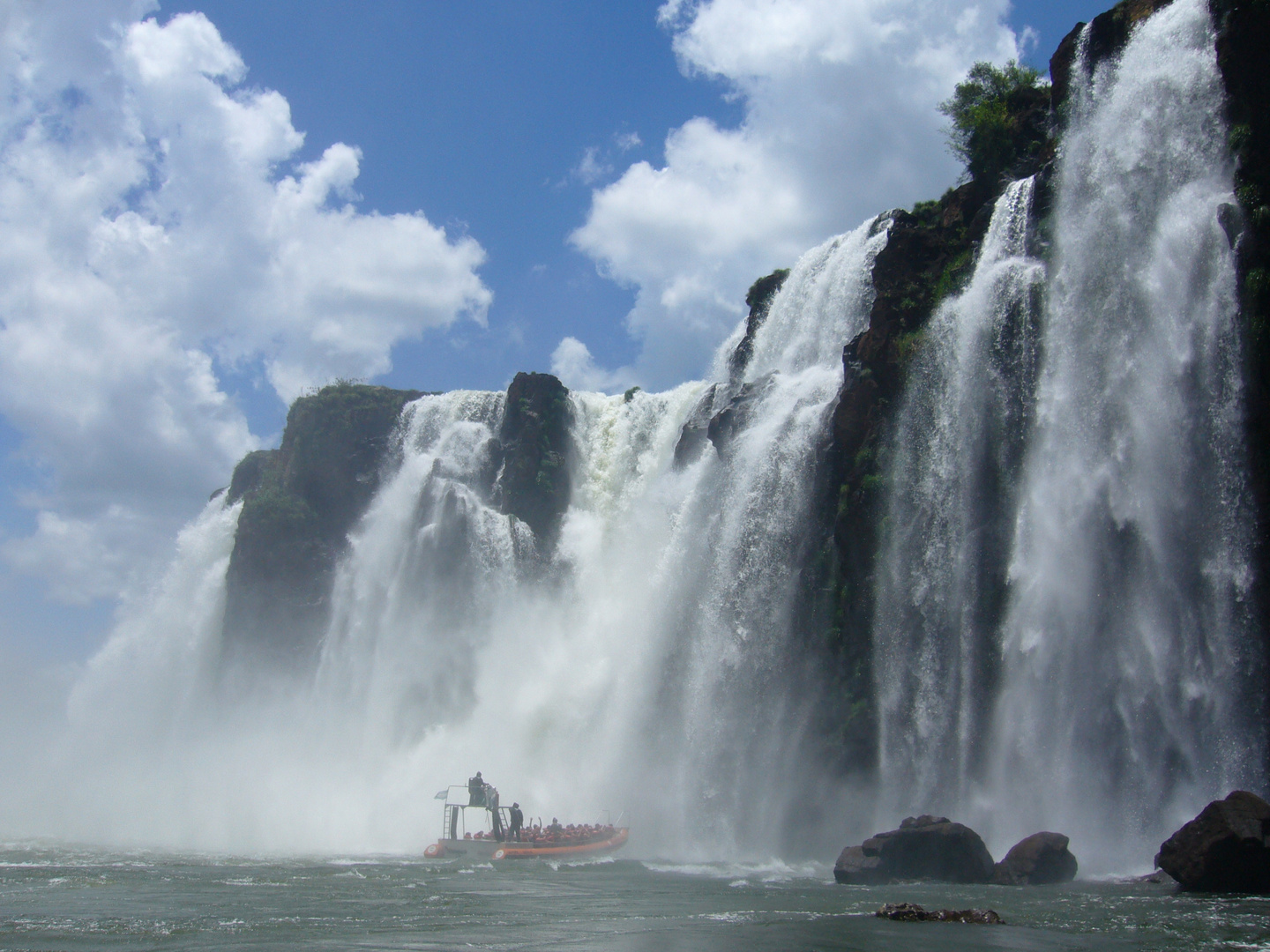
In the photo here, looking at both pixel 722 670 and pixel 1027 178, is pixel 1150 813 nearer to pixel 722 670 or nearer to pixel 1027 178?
pixel 722 670

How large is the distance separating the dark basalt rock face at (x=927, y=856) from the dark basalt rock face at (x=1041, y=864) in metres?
0.53

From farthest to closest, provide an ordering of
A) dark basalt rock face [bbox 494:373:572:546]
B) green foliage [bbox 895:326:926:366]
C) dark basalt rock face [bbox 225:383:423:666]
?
dark basalt rock face [bbox 225:383:423:666] → dark basalt rock face [bbox 494:373:572:546] → green foliage [bbox 895:326:926:366]

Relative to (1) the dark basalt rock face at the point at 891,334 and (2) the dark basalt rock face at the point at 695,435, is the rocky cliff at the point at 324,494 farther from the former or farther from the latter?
(1) the dark basalt rock face at the point at 891,334

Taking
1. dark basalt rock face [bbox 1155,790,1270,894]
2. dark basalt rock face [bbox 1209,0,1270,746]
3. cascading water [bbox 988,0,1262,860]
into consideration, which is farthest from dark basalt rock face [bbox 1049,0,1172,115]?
dark basalt rock face [bbox 1155,790,1270,894]

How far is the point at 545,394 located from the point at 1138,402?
35451 millimetres

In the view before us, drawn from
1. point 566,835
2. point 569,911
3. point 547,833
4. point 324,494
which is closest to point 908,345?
point 566,835

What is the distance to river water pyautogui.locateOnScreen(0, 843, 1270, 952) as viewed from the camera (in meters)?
13.6

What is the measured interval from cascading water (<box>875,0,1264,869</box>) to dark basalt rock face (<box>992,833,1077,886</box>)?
82.4 inches

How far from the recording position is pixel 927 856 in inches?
814

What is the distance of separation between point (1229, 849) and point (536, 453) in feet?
130

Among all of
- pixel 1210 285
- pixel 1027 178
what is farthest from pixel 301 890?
pixel 1027 178

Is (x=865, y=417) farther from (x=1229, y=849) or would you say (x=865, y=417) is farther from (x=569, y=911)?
(x=569, y=911)

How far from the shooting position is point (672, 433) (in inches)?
1886

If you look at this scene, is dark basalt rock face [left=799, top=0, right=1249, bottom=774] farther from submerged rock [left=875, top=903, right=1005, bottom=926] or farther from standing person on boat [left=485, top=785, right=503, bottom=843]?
submerged rock [left=875, top=903, right=1005, bottom=926]
